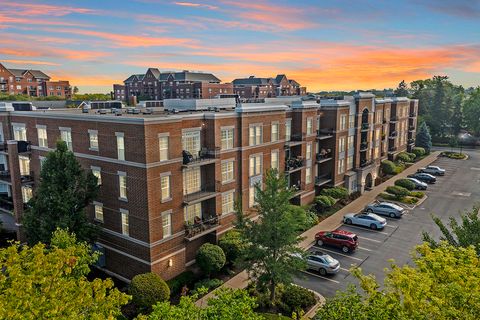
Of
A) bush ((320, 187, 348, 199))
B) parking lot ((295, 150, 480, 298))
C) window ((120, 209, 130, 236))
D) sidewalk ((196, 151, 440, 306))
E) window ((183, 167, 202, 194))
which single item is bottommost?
parking lot ((295, 150, 480, 298))

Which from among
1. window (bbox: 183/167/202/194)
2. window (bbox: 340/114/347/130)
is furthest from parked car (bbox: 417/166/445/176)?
window (bbox: 183/167/202/194)

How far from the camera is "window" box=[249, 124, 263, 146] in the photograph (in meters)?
34.7

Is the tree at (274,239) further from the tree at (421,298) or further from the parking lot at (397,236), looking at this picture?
the tree at (421,298)

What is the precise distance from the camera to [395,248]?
34.0m

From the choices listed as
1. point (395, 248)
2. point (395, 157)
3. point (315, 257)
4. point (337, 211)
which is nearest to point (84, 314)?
point (315, 257)

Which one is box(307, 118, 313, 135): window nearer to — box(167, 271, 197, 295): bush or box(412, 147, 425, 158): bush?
box(167, 271, 197, 295): bush

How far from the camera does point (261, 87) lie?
134 metres

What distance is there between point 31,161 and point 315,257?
28.5 meters

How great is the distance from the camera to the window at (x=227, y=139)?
32.0 meters

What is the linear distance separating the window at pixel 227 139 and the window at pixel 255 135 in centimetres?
258

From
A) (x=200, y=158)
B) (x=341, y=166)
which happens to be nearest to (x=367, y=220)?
(x=341, y=166)

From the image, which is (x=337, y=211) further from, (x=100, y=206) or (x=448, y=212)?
(x=100, y=206)

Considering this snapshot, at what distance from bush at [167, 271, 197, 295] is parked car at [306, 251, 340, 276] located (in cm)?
941

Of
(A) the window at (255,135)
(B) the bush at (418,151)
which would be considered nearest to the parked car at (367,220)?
(A) the window at (255,135)
